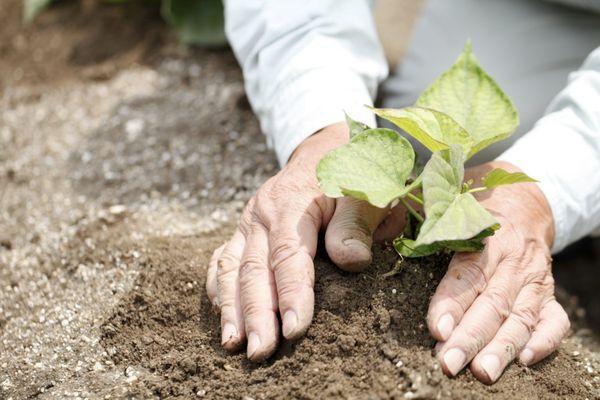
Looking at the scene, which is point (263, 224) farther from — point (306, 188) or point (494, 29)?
point (494, 29)

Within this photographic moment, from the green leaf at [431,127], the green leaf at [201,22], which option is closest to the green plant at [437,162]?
the green leaf at [431,127]

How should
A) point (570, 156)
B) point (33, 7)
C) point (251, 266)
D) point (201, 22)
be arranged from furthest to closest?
point (33, 7), point (201, 22), point (570, 156), point (251, 266)

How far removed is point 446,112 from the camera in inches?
47.9

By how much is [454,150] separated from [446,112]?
0.17 meters

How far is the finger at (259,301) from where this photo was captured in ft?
3.63

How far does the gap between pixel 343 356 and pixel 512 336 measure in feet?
0.89

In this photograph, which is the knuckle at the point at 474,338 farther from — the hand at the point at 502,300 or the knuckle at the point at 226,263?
the knuckle at the point at 226,263

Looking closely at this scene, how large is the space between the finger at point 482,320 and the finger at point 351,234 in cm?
18

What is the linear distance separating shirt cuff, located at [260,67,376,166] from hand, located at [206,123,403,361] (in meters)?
0.13

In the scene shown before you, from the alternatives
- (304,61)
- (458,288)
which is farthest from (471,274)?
(304,61)

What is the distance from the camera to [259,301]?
113cm

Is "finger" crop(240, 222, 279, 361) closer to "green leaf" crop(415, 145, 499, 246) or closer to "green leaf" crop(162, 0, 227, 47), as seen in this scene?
"green leaf" crop(415, 145, 499, 246)

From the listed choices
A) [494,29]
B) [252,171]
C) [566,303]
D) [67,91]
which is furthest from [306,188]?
[67,91]

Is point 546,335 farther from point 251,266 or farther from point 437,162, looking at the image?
point 251,266
